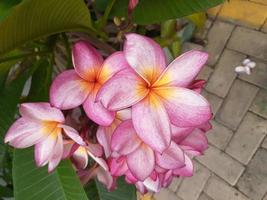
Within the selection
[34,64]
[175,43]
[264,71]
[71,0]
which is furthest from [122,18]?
[264,71]

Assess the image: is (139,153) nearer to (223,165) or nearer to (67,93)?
(67,93)

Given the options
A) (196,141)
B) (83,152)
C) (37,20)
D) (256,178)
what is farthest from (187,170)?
(256,178)

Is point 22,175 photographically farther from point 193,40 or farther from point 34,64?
point 193,40

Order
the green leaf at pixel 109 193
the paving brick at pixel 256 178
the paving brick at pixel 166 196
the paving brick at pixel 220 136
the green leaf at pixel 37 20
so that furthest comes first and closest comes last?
the paving brick at pixel 166 196, the paving brick at pixel 220 136, the paving brick at pixel 256 178, the green leaf at pixel 109 193, the green leaf at pixel 37 20

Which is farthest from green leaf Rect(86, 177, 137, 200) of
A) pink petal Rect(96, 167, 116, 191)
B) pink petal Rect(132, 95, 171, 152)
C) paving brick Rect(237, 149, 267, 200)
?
paving brick Rect(237, 149, 267, 200)

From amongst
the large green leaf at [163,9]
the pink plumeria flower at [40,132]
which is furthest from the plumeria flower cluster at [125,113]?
the large green leaf at [163,9]

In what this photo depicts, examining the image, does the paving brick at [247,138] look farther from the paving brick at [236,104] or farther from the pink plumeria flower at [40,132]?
the pink plumeria flower at [40,132]

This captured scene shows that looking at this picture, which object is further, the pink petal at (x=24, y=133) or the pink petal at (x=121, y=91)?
the pink petal at (x=24, y=133)
